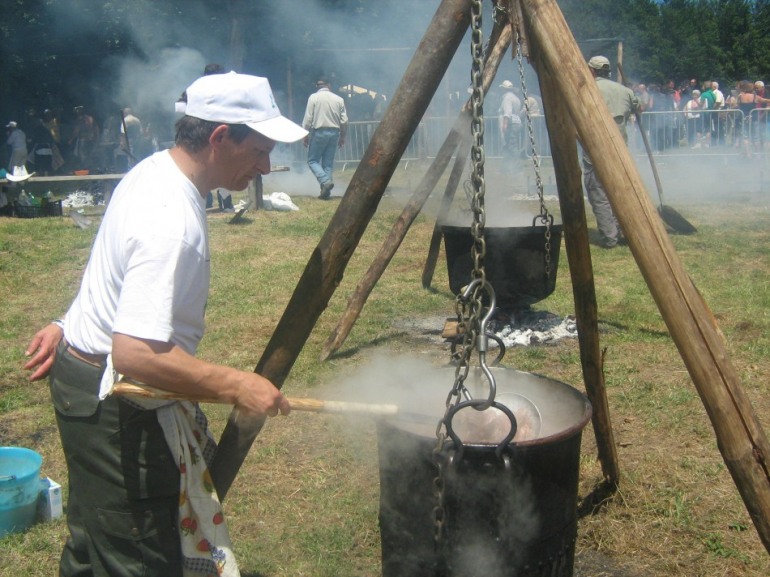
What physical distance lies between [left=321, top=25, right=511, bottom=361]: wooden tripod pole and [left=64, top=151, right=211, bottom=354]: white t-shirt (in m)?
3.44

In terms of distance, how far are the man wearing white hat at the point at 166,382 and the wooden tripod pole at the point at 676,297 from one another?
2.86ft

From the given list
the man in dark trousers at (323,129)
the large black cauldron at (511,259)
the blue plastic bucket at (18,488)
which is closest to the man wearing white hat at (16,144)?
the man in dark trousers at (323,129)

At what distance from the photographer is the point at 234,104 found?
2348mm

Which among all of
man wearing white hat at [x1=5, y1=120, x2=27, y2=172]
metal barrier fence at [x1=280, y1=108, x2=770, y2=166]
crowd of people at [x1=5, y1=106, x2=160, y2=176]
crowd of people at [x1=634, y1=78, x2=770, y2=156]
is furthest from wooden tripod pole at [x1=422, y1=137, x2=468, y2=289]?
man wearing white hat at [x1=5, y1=120, x2=27, y2=172]

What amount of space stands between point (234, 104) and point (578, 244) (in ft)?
5.38

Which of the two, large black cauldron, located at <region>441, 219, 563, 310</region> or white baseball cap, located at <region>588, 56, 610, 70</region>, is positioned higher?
white baseball cap, located at <region>588, 56, 610, 70</region>

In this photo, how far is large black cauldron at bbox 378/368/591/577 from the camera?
7.60ft

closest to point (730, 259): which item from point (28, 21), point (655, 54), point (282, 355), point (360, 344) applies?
point (360, 344)

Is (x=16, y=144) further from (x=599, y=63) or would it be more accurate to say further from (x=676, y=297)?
(x=676, y=297)

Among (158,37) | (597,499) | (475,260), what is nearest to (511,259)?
(597,499)

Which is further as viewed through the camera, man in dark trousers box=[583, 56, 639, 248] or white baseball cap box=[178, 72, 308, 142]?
man in dark trousers box=[583, 56, 639, 248]

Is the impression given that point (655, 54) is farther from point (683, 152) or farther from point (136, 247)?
point (136, 247)

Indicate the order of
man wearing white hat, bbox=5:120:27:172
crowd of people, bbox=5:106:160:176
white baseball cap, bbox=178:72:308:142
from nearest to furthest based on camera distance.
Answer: white baseball cap, bbox=178:72:308:142, man wearing white hat, bbox=5:120:27:172, crowd of people, bbox=5:106:160:176

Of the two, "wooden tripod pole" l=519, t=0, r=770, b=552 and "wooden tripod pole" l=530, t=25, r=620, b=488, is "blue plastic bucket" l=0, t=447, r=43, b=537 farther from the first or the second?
"wooden tripod pole" l=519, t=0, r=770, b=552
